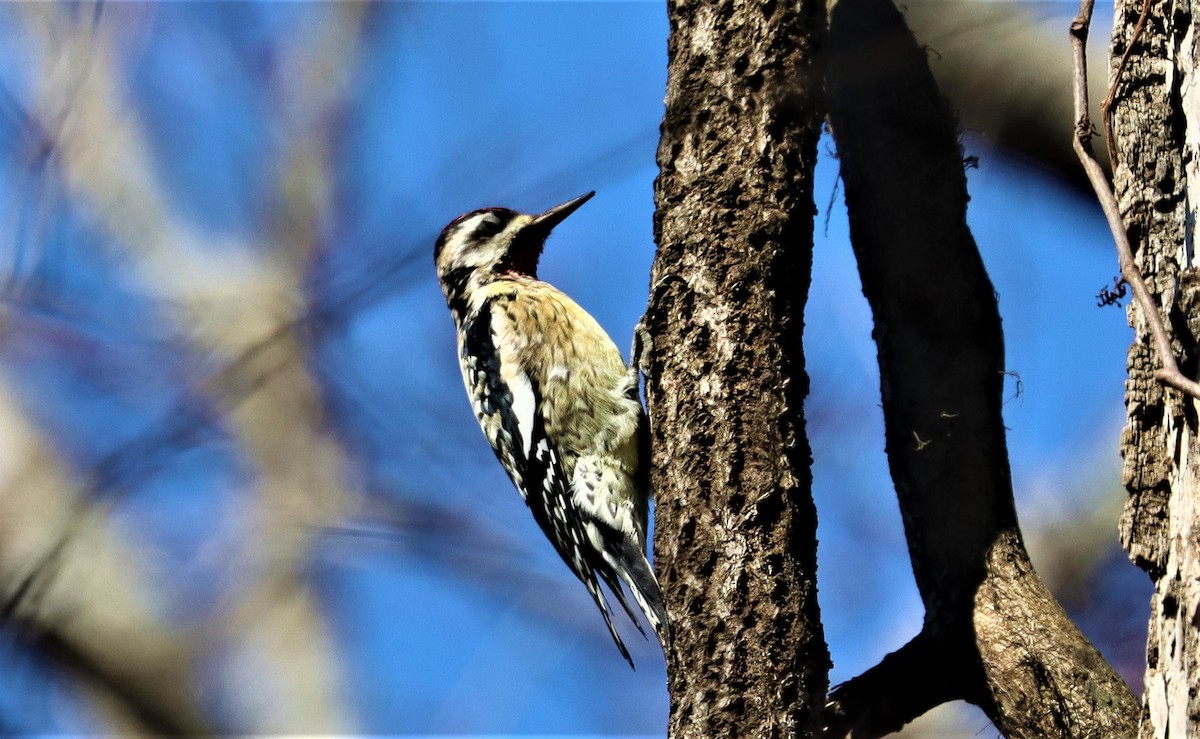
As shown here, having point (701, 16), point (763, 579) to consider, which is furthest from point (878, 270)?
point (763, 579)

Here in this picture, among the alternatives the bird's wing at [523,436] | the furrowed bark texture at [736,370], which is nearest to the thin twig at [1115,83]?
the furrowed bark texture at [736,370]

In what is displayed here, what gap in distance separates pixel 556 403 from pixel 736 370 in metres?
1.31

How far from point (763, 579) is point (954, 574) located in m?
0.58

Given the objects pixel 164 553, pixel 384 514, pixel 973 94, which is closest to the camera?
pixel 164 553

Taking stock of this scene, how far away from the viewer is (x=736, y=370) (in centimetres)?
256

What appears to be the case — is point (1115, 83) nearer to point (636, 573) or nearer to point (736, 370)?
point (736, 370)

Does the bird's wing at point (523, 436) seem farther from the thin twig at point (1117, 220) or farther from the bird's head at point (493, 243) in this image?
the thin twig at point (1117, 220)

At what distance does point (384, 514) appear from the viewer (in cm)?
326

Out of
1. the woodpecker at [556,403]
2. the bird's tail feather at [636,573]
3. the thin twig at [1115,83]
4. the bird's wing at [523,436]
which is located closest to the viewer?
the thin twig at [1115,83]

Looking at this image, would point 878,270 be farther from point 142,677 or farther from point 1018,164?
point 142,677

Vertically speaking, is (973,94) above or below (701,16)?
above

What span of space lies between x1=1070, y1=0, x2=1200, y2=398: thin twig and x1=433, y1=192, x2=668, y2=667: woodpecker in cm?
146

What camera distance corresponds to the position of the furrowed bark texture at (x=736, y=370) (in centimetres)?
235

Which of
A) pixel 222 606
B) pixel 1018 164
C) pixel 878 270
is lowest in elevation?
pixel 222 606
